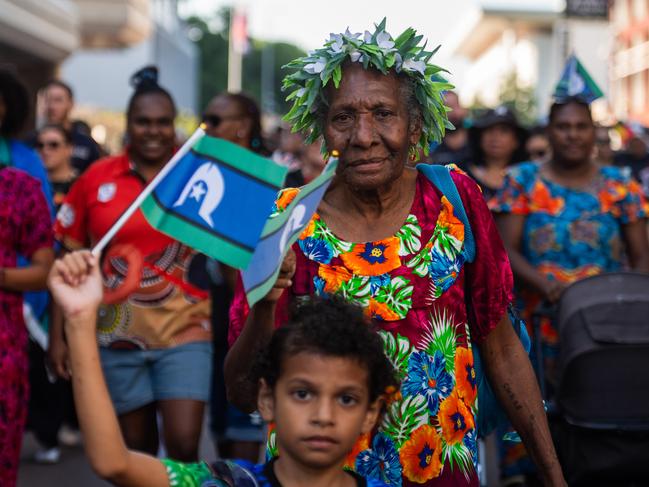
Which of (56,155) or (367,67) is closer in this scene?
(367,67)

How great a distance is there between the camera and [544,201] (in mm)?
7355

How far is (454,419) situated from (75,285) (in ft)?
4.39

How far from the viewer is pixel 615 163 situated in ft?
44.1

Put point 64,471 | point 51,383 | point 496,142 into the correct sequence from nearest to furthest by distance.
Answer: point 64,471 → point 51,383 → point 496,142

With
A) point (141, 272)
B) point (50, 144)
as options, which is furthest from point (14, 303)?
point (50, 144)

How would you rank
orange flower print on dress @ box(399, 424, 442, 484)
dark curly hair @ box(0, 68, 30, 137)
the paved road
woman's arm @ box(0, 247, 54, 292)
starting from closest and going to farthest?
orange flower print on dress @ box(399, 424, 442, 484), woman's arm @ box(0, 247, 54, 292), dark curly hair @ box(0, 68, 30, 137), the paved road

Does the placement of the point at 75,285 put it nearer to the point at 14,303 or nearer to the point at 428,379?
the point at 428,379

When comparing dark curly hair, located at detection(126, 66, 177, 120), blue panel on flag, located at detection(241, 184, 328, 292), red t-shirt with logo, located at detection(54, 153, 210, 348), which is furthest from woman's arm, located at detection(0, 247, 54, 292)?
blue panel on flag, located at detection(241, 184, 328, 292)

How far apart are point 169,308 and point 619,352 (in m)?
2.16

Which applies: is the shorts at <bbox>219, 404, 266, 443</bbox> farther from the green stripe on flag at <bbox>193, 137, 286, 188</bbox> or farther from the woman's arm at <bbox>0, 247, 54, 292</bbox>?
the green stripe on flag at <bbox>193, 137, 286, 188</bbox>

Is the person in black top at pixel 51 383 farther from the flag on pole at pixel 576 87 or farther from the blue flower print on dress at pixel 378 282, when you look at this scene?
the blue flower print on dress at pixel 378 282

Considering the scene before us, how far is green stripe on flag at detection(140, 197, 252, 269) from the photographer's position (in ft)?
12.1

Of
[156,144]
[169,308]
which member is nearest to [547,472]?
[169,308]

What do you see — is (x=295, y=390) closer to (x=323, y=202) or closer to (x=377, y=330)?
(x=377, y=330)
